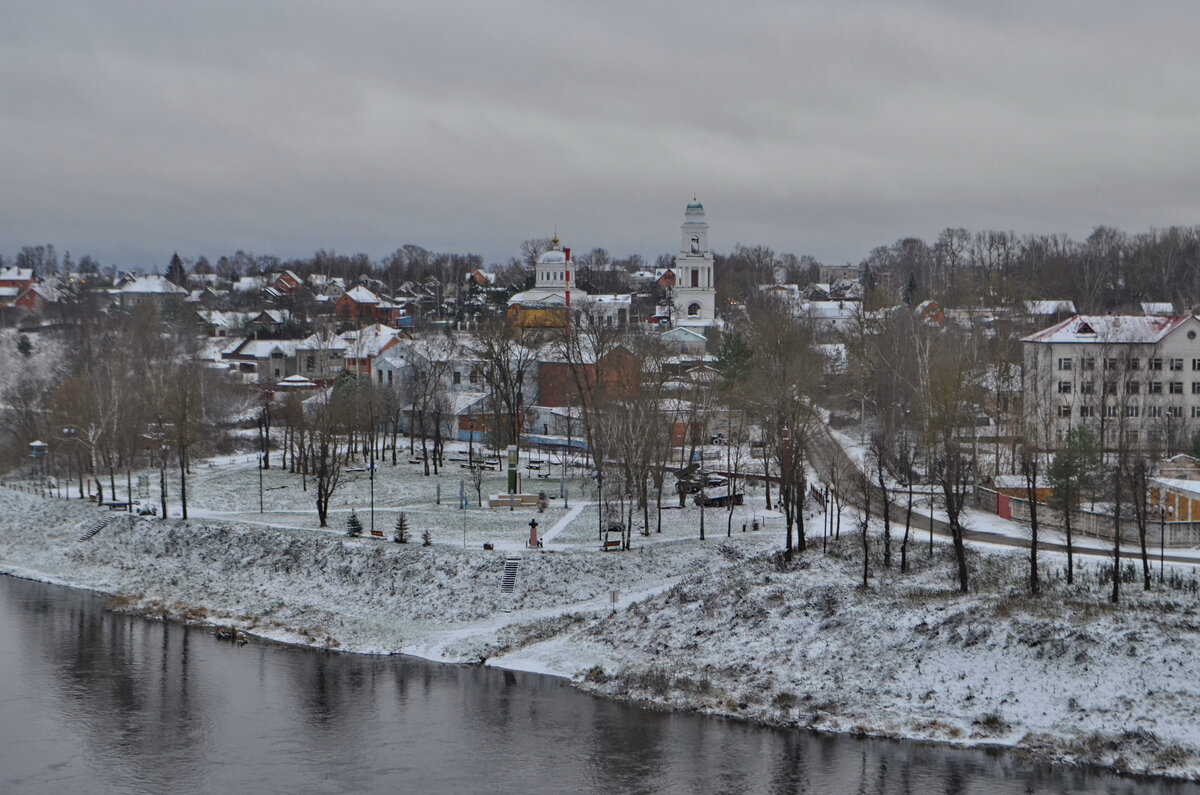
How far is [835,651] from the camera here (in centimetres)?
2320

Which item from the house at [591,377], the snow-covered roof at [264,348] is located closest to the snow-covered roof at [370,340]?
the snow-covered roof at [264,348]

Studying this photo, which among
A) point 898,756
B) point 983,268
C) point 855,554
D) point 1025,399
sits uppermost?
point 983,268

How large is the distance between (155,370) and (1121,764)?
164 feet

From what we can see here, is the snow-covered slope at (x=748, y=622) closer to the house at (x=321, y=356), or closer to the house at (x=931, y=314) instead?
the house at (x=931, y=314)

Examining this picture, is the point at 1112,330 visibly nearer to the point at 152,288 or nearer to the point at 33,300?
the point at 152,288

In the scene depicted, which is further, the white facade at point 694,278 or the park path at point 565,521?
the white facade at point 694,278

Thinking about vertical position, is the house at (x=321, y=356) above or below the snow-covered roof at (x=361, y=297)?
below

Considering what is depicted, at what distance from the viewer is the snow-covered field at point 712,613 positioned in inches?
797

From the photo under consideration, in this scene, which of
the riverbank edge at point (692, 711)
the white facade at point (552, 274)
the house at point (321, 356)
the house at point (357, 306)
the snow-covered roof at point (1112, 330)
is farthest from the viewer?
the house at point (357, 306)

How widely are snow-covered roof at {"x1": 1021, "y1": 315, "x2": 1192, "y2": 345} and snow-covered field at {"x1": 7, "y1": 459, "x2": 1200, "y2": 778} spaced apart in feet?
56.4

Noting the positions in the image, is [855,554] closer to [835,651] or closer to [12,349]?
[835,651]

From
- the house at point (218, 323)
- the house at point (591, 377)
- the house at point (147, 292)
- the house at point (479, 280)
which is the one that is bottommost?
the house at point (591, 377)

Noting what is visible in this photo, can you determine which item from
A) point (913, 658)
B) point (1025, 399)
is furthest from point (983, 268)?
point (913, 658)

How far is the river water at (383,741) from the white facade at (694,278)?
63.1 metres
